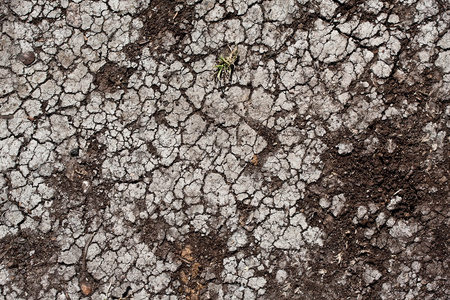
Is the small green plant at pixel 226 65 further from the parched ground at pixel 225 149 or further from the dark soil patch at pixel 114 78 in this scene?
the dark soil patch at pixel 114 78

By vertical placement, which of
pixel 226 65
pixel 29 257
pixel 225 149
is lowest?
pixel 29 257

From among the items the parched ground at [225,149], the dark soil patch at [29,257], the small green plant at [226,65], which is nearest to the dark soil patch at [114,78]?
the parched ground at [225,149]

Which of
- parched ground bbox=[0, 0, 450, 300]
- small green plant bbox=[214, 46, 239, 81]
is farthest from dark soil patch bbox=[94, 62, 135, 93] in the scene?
small green plant bbox=[214, 46, 239, 81]

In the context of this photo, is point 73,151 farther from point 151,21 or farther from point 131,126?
point 151,21

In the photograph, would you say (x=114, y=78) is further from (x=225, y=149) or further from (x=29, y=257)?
(x=29, y=257)

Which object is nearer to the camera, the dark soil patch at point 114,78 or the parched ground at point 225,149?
the parched ground at point 225,149

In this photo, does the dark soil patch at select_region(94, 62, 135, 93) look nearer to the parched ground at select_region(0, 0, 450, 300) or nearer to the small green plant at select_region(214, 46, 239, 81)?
the parched ground at select_region(0, 0, 450, 300)

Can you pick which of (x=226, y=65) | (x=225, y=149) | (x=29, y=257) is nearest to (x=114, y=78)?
(x=226, y=65)
